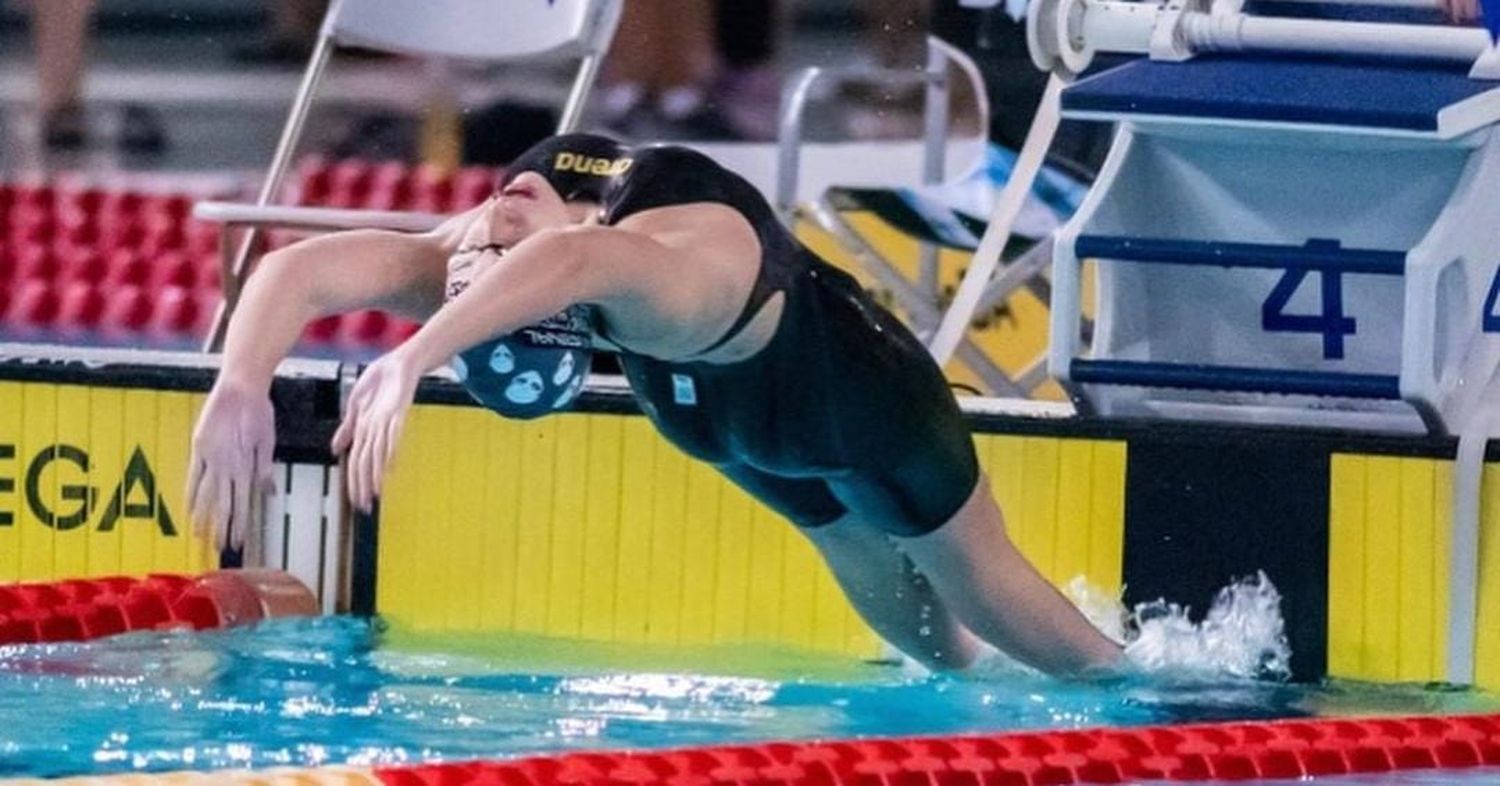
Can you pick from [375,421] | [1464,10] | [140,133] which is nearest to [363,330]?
[140,133]

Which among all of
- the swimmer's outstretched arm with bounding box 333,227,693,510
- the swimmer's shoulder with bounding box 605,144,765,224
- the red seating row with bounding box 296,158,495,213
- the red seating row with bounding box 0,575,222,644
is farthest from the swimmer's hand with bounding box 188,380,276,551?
the red seating row with bounding box 296,158,495,213

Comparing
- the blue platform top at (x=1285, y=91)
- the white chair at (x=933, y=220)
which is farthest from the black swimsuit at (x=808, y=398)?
the white chair at (x=933, y=220)

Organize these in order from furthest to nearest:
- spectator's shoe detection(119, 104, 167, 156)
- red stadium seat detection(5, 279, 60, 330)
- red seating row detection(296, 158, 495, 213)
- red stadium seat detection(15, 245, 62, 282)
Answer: spectator's shoe detection(119, 104, 167, 156) < red stadium seat detection(15, 245, 62, 282) < red stadium seat detection(5, 279, 60, 330) < red seating row detection(296, 158, 495, 213)

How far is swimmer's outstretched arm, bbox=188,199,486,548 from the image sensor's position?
421cm

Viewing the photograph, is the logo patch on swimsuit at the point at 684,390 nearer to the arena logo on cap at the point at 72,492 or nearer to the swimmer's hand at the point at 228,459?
the swimmer's hand at the point at 228,459

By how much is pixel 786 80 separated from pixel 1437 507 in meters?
5.65

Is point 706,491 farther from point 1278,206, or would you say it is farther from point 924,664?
point 1278,206

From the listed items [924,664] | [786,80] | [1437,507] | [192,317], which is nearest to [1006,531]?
[924,664]

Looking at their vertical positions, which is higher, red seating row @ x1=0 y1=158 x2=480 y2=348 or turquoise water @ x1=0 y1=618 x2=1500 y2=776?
red seating row @ x1=0 y1=158 x2=480 y2=348

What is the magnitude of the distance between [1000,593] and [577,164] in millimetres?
942

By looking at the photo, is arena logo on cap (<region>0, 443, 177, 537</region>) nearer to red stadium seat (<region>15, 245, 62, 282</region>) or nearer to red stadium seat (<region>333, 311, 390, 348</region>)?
red stadium seat (<region>333, 311, 390, 348</region>)

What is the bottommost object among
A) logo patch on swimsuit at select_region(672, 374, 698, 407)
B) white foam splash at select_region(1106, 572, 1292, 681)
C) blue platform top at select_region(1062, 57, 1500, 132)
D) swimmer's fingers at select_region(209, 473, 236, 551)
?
white foam splash at select_region(1106, 572, 1292, 681)

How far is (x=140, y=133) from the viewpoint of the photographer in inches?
438

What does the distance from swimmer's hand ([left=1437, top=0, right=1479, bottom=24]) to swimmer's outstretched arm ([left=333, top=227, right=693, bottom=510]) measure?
4.93 feet
